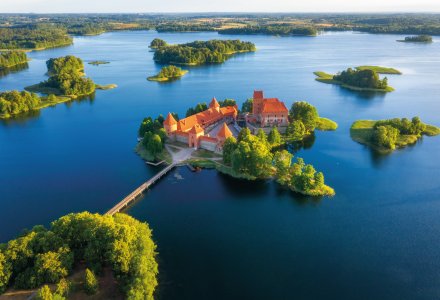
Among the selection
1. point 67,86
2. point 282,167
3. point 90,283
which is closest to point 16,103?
point 67,86

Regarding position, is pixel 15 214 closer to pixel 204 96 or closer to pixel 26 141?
pixel 26 141

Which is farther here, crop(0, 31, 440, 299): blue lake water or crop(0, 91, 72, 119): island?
crop(0, 91, 72, 119): island

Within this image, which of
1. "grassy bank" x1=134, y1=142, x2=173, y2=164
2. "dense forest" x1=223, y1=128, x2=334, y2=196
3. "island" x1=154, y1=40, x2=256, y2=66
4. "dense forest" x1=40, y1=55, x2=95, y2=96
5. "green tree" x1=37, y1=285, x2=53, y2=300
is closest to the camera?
"green tree" x1=37, y1=285, x2=53, y2=300

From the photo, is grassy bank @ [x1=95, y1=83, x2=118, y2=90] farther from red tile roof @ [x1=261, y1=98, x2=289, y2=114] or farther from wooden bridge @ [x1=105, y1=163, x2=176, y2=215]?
wooden bridge @ [x1=105, y1=163, x2=176, y2=215]

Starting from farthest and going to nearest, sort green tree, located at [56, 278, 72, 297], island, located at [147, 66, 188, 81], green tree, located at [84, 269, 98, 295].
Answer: island, located at [147, 66, 188, 81] → green tree, located at [84, 269, 98, 295] → green tree, located at [56, 278, 72, 297]

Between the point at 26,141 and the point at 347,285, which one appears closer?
the point at 347,285

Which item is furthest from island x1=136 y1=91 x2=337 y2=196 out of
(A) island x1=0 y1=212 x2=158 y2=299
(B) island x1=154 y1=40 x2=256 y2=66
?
(B) island x1=154 y1=40 x2=256 y2=66

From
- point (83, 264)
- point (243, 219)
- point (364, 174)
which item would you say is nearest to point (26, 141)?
point (83, 264)

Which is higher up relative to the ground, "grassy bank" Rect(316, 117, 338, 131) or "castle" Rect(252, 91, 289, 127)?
"castle" Rect(252, 91, 289, 127)
